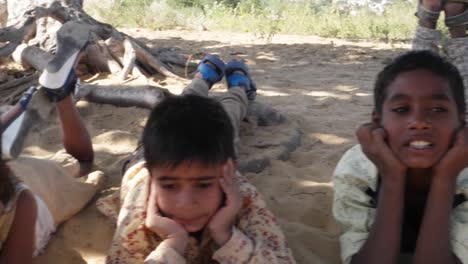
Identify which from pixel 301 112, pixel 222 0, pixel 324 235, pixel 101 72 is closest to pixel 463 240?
pixel 324 235

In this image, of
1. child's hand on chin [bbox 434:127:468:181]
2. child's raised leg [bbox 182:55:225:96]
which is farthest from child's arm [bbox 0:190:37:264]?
child's raised leg [bbox 182:55:225:96]

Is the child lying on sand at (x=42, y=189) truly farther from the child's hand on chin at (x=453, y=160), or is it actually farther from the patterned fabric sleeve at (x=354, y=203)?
the child's hand on chin at (x=453, y=160)

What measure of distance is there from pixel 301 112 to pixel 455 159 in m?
2.51

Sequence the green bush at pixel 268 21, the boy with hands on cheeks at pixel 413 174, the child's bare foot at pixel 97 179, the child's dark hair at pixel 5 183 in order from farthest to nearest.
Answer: the green bush at pixel 268 21, the child's bare foot at pixel 97 179, the boy with hands on cheeks at pixel 413 174, the child's dark hair at pixel 5 183

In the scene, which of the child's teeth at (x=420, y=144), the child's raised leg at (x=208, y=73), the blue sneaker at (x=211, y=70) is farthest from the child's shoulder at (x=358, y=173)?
the blue sneaker at (x=211, y=70)

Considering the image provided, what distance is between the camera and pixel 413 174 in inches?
84.9

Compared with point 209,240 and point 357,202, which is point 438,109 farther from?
point 209,240

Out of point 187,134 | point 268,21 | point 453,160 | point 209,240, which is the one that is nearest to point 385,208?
point 453,160

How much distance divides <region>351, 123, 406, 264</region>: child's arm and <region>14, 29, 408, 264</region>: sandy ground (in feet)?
1.19

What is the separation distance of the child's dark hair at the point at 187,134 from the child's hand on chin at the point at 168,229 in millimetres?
174

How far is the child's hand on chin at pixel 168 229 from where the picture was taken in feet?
6.23

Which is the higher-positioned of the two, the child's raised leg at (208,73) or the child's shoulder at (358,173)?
the child's shoulder at (358,173)

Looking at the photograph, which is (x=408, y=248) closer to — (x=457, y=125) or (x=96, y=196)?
(x=457, y=125)

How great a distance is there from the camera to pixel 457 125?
82.6 inches
